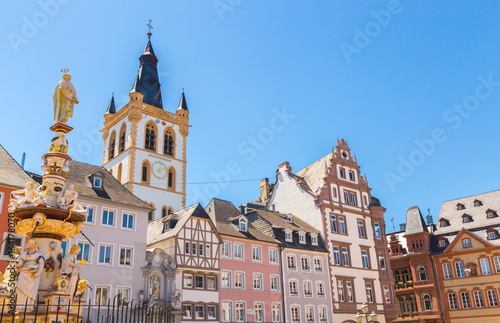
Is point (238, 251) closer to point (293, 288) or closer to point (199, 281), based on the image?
point (199, 281)

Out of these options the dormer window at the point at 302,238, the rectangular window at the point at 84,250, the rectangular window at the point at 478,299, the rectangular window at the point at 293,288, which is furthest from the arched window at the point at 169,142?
the rectangular window at the point at 478,299

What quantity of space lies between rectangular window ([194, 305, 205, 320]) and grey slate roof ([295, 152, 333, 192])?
71.3 ft

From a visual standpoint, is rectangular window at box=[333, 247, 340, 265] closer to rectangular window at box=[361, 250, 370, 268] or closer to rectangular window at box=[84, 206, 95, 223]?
rectangular window at box=[361, 250, 370, 268]

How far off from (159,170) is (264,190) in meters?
14.9

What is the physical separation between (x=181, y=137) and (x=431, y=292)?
39.9 m

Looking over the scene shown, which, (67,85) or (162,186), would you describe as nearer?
(67,85)

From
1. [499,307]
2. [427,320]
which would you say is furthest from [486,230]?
[427,320]

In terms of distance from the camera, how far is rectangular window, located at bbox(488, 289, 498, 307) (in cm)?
5169

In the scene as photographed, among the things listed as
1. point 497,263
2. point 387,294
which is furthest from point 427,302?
point 497,263

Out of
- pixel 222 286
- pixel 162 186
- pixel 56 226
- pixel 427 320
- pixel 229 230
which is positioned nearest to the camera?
pixel 56 226

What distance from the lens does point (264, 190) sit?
62.0 meters

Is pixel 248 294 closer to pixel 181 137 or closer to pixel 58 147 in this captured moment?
pixel 58 147

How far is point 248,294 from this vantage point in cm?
4019

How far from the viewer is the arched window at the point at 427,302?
5506cm
